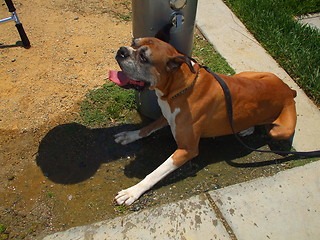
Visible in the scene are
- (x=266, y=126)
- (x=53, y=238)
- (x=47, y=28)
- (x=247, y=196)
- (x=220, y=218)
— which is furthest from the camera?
(x=47, y=28)


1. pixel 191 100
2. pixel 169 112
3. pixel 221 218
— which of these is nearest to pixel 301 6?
pixel 191 100

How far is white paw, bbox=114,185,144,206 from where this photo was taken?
3.35m

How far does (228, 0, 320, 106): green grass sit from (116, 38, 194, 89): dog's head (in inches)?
113

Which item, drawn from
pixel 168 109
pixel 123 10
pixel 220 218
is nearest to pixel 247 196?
pixel 220 218

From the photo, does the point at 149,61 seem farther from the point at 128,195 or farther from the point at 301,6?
the point at 301,6

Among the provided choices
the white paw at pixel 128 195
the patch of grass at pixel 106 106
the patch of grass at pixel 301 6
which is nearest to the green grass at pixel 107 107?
the patch of grass at pixel 106 106

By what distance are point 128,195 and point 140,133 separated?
92 cm

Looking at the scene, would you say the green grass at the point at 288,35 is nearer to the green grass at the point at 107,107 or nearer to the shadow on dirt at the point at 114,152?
the shadow on dirt at the point at 114,152

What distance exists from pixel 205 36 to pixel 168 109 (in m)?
2.84

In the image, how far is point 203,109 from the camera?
3.38 meters

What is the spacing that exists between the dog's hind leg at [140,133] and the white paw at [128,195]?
2.48 feet

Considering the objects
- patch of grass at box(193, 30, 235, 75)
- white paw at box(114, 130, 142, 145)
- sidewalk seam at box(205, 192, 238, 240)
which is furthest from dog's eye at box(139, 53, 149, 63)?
patch of grass at box(193, 30, 235, 75)

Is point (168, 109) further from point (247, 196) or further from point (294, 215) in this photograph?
point (294, 215)

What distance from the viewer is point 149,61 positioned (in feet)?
9.66
